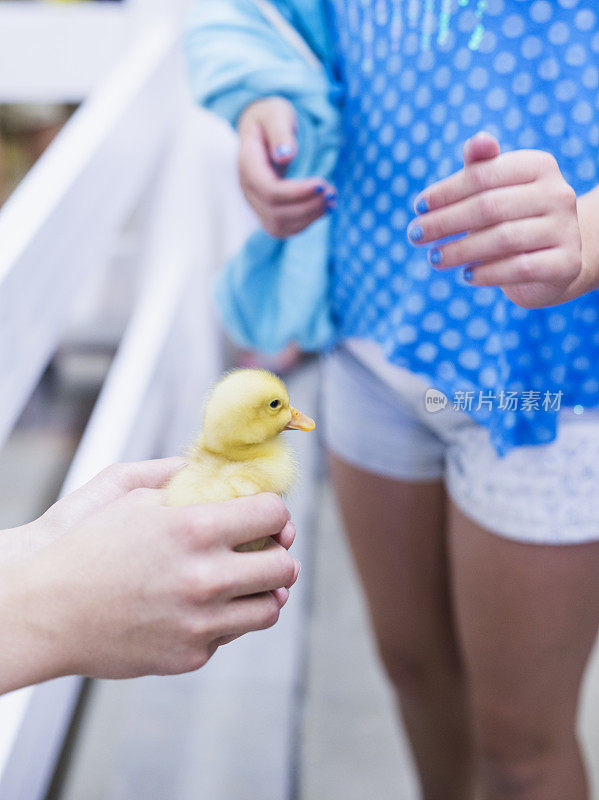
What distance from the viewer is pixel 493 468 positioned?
0.42 meters

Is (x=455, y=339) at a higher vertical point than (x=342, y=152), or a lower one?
lower

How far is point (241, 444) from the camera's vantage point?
11.5 inches

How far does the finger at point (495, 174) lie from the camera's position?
0.27 m

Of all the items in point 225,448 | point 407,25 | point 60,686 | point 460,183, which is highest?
point 407,25

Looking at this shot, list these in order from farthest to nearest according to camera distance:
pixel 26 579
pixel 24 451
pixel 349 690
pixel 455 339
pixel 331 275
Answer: pixel 24 451
pixel 349 690
pixel 331 275
pixel 455 339
pixel 26 579

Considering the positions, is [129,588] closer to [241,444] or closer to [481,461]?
[241,444]

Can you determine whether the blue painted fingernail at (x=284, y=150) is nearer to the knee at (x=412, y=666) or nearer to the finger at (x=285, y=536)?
the finger at (x=285, y=536)


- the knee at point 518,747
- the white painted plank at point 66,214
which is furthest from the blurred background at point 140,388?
the knee at point 518,747

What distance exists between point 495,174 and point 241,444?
0.14 m

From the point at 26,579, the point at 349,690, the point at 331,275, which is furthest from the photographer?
the point at 349,690

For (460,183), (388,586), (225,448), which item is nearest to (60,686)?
(388,586)

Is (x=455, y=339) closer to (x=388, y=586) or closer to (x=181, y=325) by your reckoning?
(x=388, y=586)

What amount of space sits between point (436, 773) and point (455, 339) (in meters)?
0.44

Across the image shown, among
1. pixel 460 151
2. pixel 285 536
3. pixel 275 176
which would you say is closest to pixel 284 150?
pixel 275 176
